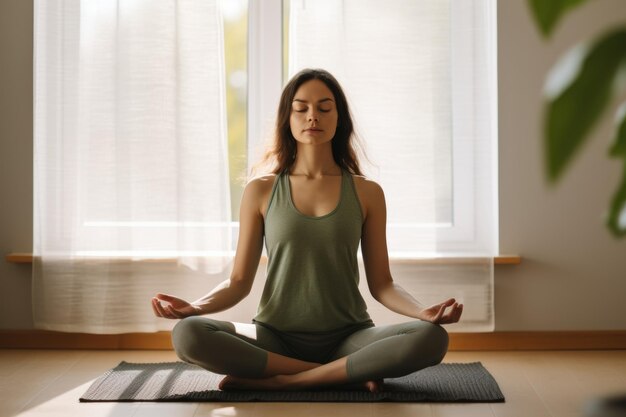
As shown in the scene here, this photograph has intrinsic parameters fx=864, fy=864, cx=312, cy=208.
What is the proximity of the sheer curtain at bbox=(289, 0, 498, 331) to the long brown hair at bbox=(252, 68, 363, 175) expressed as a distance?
1.27 ft

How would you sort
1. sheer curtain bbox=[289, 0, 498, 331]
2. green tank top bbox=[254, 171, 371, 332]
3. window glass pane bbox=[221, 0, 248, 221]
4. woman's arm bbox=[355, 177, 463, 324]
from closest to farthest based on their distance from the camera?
green tank top bbox=[254, 171, 371, 332]
woman's arm bbox=[355, 177, 463, 324]
sheer curtain bbox=[289, 0, 498, 331]
window glass pane bbox=[221, 0, 248, 221]

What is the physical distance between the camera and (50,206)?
3309mm

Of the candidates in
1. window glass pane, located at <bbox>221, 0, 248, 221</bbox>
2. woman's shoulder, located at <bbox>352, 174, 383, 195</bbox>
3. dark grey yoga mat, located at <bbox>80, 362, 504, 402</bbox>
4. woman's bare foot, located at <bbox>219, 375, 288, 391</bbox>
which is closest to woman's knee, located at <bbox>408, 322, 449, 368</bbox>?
dark grey yoga mat, located at <bbox>80, 362, 504, 402</bbox>

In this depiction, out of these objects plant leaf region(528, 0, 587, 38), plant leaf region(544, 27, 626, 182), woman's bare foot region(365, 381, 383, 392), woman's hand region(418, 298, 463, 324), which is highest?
plant leaf region(528, 0, 587, 38)

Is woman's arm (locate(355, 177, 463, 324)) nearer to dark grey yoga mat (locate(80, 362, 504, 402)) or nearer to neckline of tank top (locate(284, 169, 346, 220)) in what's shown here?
neckline of tank top (locate(284, 169, 346, 220))

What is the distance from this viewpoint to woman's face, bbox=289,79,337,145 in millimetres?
2717

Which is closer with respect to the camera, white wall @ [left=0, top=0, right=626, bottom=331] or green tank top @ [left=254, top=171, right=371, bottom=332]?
green tank top @ [left=254, top=171, right=371, bottom=332]

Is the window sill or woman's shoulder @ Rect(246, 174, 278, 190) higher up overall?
woman's shoulder @ Rect(246, 174, 278, 190)

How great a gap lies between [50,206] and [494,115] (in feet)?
5.72

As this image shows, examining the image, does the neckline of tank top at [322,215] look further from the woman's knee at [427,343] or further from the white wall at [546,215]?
A: the white wall at [546,215]

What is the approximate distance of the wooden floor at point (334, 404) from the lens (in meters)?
2.33

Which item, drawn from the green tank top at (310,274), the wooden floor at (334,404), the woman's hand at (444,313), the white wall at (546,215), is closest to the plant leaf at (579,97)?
the wooden floor at (334,404)

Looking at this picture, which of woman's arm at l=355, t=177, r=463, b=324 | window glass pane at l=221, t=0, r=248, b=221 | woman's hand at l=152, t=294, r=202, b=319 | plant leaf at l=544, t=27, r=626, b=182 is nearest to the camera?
plant leaf at l=544, t=27, r=626, b=182

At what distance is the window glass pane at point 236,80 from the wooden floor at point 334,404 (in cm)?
77
